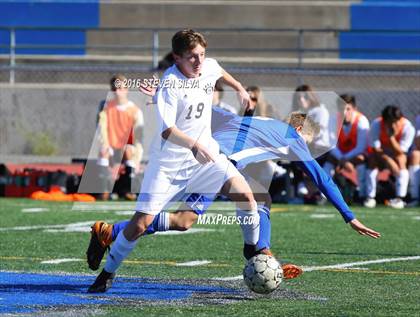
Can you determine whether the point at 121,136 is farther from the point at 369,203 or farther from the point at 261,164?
the point at 369,203

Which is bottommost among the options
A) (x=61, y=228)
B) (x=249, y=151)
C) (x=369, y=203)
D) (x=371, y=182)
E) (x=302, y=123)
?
(x=369, y=203)

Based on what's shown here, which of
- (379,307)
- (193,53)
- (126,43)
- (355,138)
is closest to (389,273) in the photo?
(379,307)

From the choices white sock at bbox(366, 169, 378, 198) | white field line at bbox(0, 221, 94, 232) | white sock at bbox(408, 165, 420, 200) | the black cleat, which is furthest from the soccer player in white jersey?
white sock at bbox(408, 165, 420, 200)

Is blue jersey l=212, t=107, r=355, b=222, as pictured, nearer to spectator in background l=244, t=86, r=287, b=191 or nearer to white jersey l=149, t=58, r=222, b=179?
white jersey l=149, t=58, r=222, b=179

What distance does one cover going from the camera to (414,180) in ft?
53.7

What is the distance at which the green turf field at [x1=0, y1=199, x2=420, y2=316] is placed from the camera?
7.08m

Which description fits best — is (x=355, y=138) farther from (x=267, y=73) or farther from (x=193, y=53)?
(x=193, y=53)

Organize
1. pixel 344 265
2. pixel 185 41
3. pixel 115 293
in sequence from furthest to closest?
pixel 344 265 < pixel 115 293 < pixel 185 41

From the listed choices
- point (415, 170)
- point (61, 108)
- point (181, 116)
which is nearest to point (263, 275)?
point (181, 116)

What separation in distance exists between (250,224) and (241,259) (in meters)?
1.94

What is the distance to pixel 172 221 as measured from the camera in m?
7.92

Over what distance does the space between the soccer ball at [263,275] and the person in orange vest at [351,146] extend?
8.76m

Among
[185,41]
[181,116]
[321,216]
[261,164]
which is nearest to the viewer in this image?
[185,41]

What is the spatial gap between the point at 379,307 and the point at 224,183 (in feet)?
4.76
